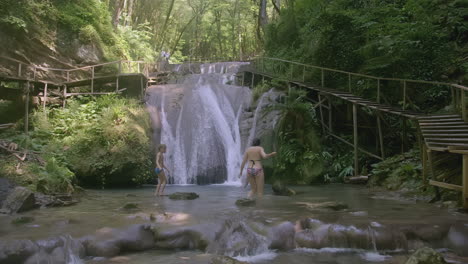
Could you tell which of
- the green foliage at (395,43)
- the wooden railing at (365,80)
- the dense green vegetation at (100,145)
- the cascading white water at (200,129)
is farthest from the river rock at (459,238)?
the dense green vegetation at (100,145)

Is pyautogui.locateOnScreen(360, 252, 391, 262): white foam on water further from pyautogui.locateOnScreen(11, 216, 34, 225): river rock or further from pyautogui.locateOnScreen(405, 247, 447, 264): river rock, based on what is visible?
pyautogui.locateOnScreen(11, 216, 34, 225): river rock

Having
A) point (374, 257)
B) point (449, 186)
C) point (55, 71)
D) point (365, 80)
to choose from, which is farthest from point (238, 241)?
point (55, 71)

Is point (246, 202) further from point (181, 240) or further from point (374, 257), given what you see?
point (374, 257)

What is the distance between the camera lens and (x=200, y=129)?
1708cm

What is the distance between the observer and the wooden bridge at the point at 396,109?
335 inches

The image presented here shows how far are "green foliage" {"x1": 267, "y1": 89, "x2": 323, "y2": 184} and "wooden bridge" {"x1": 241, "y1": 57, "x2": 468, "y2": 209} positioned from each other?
1.07m

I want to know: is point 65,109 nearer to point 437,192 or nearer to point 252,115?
point 252,115

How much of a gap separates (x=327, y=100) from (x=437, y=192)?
8.07 m

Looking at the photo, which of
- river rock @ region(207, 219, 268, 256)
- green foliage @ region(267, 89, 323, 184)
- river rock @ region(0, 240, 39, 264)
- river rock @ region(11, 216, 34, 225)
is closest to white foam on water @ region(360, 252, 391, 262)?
river rock @ region(207, 219, 268, 256)

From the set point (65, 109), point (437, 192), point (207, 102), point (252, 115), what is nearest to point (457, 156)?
point (437, 192)

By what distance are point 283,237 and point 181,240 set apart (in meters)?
1.73

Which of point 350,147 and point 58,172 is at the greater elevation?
point 350,147

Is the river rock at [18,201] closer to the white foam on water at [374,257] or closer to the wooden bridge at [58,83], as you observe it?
the white foam on water at [374,257]

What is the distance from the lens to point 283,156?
14.7 meters
